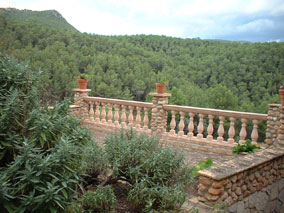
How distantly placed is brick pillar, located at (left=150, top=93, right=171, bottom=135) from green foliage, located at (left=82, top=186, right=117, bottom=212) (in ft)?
12.6

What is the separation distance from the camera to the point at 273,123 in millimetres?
4758

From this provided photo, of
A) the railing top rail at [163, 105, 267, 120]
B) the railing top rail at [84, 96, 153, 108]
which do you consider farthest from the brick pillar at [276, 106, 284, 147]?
the railing top rail at [84, 96, 153, 108]

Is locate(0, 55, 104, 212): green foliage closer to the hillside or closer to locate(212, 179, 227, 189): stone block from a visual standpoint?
locate(212, 179, 227, 189): stone block

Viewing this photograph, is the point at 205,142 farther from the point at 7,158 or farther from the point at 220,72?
the point at 220,72

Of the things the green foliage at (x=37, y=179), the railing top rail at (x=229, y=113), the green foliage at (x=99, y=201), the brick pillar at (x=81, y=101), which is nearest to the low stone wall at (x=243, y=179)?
the railing top rail at (x=229, y=113)

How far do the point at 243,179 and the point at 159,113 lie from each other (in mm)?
3171

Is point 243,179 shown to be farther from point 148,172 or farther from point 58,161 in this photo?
point 58,161

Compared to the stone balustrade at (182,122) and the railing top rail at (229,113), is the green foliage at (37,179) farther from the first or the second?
the railing top rail at (229,113)

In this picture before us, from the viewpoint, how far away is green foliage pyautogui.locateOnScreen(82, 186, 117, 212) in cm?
242

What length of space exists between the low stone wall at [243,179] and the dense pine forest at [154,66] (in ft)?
46.0

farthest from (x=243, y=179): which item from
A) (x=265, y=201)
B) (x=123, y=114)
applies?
(x=123, y=114)

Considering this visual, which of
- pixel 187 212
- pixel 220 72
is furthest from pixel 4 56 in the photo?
pixel 220 72

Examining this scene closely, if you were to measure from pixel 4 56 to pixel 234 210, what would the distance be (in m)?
3.18

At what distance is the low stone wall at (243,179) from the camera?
9.80 ft
